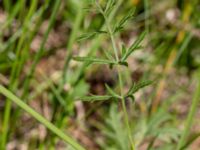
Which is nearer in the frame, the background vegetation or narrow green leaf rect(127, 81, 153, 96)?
narrow green leaf rect(127, 81, 153, 96)

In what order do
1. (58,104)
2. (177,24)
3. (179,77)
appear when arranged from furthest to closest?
(177,24)
(179,77)
(58,104)

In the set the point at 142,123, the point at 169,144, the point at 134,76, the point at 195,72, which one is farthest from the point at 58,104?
the point at 195,72

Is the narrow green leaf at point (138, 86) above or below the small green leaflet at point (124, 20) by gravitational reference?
below

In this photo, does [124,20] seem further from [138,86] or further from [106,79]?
[106,79]

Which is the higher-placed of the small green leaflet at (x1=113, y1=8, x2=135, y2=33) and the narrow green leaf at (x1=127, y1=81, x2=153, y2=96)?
the small green leaflet at (x1=113, y1=8, x2=135, y2=33)

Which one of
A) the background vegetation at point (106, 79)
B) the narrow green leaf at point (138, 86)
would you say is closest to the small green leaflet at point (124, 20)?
the narrow green leaf at point (138, 86)

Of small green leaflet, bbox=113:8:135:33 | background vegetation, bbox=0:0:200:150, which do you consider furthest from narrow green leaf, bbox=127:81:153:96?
background vegetation, bbox=0:0:200:150

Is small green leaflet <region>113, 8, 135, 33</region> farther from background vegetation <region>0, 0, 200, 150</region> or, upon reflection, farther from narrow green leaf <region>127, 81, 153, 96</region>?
background vegetation <region>0, 0, 200, 150</region>

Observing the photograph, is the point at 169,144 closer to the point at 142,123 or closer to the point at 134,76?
the point at 142,123

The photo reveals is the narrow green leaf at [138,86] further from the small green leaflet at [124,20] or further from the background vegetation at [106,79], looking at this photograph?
the background vegetation at [106,79]

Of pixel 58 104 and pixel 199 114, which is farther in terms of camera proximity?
pixel 199 114

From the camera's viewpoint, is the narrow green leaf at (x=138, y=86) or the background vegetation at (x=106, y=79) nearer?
the narrow green leaf at (x=138, y=86)
